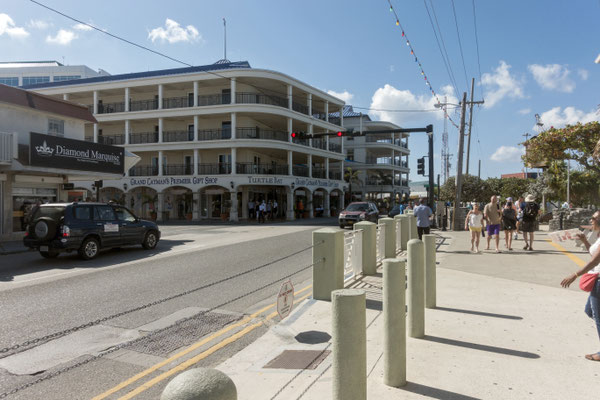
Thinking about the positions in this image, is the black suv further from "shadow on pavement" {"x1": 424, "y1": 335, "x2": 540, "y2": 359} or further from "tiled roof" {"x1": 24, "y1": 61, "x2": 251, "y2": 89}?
"tiled roof" {"x1": 24, "y1": 61, "x2": 251, "y2": 89}

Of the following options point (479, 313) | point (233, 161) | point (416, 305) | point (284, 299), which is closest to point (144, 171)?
point (233, 161)

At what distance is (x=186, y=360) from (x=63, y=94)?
136ft

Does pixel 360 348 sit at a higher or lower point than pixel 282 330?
higher

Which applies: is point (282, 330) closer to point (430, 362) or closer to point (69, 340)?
point (430, 362)

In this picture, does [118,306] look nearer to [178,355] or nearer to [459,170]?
[178,355]

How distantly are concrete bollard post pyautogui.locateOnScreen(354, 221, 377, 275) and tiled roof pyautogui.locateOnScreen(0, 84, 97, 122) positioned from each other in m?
16.2

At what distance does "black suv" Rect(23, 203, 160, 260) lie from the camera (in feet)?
34.9

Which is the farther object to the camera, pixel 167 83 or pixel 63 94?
A: pixel 63 94

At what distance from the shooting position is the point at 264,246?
44.3 feet

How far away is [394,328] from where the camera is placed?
3375mm

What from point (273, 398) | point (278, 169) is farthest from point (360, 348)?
point (278, 169)

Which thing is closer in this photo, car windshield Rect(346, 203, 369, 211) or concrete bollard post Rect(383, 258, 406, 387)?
concrete bollard post Rect(383, 258, 406, 387)

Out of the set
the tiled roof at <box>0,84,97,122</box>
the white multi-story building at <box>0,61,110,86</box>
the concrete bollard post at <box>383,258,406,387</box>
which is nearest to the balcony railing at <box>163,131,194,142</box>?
the tiled roof at <box>0,84,97,122</box>

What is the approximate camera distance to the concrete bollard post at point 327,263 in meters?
6.15
